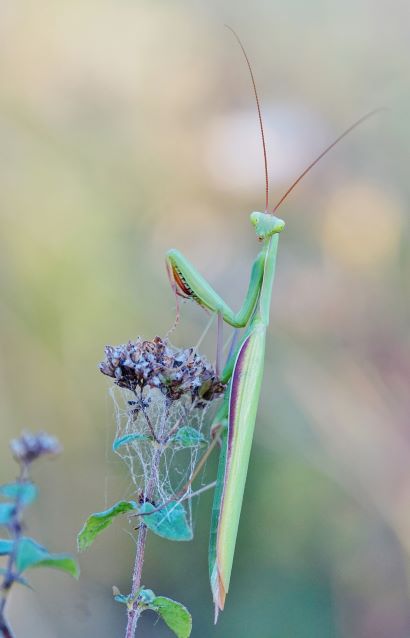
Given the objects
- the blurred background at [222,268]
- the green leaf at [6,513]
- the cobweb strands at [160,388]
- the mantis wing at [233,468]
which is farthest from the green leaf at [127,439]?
the blurred background at [222,268]

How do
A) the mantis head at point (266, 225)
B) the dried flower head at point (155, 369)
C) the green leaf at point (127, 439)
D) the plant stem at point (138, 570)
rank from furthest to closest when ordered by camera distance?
1. the mantis head at point (266, 225)
2. the dried flower head at point (155, 369)
3. the green leaf at point (127, 439)
4. the plant stem at point (138, 570)

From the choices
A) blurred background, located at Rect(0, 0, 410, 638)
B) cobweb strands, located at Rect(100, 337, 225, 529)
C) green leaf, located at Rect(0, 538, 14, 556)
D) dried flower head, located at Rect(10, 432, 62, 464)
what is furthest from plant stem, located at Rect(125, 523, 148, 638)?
blurred background, located at Rect(0, 0, 410, 638)

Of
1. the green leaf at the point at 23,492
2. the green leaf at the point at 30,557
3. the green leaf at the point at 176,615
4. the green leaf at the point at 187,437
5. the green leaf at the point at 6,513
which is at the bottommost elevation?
the green leaf at the point at 30,557

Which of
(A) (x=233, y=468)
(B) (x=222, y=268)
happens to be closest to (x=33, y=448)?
(A) (x=233, y=468)

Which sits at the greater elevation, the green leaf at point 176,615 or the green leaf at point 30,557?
the green leaf at point 176,615

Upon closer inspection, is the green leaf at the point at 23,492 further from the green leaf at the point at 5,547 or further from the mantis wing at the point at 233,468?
the mantis wing at the point at 233,468

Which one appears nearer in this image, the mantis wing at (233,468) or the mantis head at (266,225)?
the mantis wing at (233,468)

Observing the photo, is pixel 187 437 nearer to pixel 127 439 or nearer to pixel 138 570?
pixel 127 439

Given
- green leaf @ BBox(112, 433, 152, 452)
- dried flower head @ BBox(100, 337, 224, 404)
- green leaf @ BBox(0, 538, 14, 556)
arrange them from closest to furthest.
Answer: green leaf @ BBox(0, 538, 14, 556) → green leaf @ BBox(112, 433, 152, 452) → dried flower head @ BBox(100, 337, 224, 404)

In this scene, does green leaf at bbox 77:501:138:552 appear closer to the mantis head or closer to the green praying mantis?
the green praying mantis
